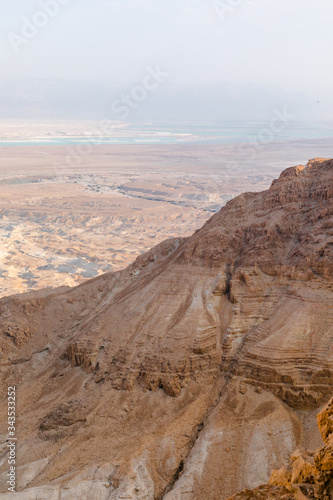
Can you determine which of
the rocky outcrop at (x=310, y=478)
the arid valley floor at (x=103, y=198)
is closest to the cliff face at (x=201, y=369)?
the rocky outcrop at (x=310, y=478)

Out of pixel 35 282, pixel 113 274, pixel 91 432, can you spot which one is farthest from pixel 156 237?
pixel 91 432

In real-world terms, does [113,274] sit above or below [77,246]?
above

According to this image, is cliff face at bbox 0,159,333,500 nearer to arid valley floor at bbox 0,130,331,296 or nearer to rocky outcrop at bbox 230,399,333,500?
rocky outcrop at bbox 230,399,333,500

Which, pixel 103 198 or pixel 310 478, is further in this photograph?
pixel 103 198

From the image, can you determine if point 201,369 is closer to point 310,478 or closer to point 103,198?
point 310,478

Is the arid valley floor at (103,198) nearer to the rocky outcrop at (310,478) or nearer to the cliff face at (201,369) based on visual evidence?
the cliff face at (201,369)

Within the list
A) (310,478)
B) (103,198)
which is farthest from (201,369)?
(103,198)

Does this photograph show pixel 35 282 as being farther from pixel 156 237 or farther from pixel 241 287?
pixel 241 287

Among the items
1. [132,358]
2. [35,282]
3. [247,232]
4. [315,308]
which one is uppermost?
[247,232]

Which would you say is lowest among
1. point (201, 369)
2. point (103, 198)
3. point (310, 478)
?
point (201, 369)
